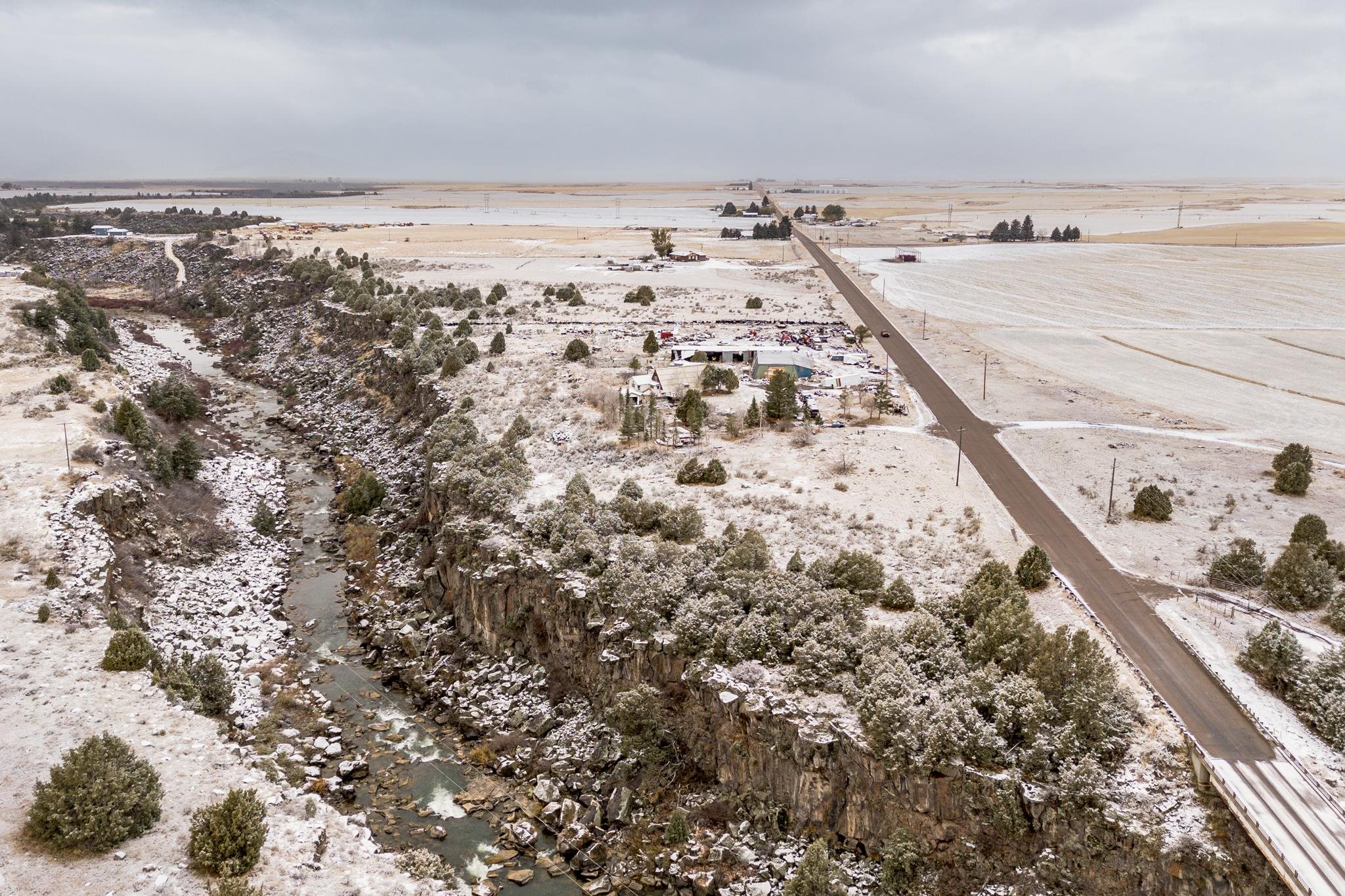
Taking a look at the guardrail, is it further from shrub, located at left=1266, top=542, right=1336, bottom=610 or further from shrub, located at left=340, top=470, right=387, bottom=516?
shrub, located at left=340, top=470, right=387, bottom=516

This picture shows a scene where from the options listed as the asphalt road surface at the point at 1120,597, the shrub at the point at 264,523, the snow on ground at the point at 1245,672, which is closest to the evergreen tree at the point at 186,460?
the shrub at the point at 264,523

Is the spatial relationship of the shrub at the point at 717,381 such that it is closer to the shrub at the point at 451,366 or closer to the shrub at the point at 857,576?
the shrub at the point at 451,366

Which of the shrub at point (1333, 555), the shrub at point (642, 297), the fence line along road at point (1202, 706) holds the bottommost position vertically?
the fence line along road at point (1202, 706)

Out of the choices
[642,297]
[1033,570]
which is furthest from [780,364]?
[642,297]

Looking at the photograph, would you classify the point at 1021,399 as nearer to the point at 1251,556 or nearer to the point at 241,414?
the point at 1251,556

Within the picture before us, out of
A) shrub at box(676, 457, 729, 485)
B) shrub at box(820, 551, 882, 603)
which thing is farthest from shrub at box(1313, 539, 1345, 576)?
shrub at box(676, 457, 729, 485)

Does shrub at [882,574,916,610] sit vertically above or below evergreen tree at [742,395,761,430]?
below
